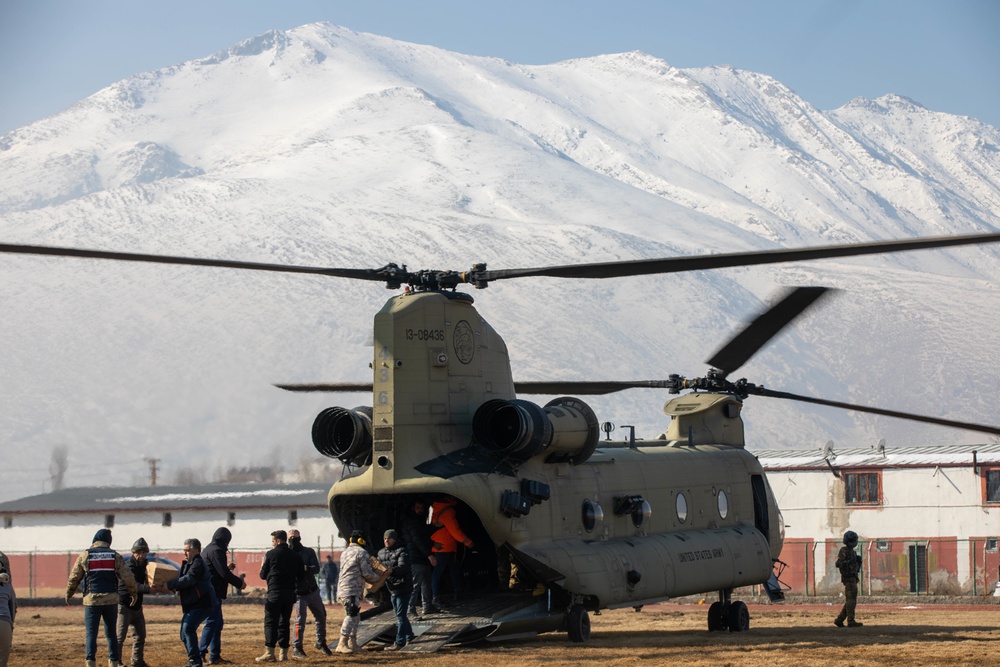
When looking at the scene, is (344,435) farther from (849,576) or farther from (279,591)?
(849,576)

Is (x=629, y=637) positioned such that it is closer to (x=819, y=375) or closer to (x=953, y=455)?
(x=953, y=455)

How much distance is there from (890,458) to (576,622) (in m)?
34.0

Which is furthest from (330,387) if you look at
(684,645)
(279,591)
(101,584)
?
(684,645)

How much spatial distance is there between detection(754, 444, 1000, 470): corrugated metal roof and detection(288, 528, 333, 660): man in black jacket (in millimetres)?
32952

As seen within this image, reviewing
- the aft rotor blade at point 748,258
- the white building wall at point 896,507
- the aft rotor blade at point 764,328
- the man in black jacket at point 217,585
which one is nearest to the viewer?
the aft rotor blade at point 748,258

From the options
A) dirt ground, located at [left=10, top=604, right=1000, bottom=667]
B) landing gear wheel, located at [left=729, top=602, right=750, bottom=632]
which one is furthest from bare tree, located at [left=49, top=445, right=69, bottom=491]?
landing gear wheel, located at [left=729, top=602, right=750, bottom=632]

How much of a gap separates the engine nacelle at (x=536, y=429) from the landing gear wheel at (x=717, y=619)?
4.61 metres

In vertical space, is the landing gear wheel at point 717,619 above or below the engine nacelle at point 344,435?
below

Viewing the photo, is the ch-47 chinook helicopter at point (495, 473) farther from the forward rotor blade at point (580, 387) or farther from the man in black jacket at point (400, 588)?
the forward rotor blade at point (580, 387)

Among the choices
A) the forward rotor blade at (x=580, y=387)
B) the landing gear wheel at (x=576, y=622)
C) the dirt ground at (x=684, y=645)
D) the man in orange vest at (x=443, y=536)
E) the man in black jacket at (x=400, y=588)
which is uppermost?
the forward rotor blade at (x=580, y=387)

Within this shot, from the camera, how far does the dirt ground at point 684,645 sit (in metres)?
18.3

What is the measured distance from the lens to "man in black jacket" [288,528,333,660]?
1997cm

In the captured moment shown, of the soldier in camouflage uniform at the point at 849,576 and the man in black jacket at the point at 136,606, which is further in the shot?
the soldier in camouflage uniform at the point at 849,576

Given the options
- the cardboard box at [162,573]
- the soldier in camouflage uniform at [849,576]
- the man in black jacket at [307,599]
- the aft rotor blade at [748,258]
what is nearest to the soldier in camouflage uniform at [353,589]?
the man in black jacket at [307,599]
